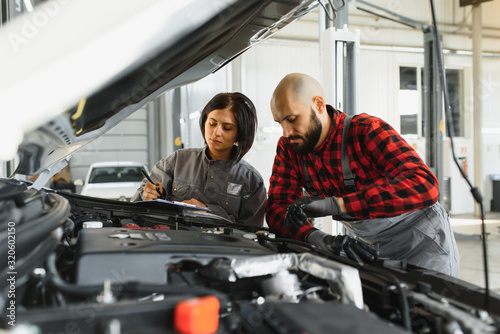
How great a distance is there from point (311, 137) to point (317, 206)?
0.33 meters

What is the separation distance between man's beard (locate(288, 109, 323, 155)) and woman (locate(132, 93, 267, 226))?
0.41 meters

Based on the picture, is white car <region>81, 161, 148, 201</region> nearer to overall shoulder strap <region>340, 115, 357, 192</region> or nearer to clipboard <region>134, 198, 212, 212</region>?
clipboard <region>134, 198, 212, 212</region>

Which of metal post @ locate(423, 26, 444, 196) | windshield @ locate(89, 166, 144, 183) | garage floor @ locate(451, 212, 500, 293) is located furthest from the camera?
windshield @ locate(89, 166, 144, 183)

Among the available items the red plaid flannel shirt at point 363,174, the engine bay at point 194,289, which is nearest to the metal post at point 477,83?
the red plaid flannel shirt at point 363,174

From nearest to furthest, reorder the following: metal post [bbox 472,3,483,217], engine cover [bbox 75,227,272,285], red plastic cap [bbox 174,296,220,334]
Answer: red plastic cap [bbox 174,296,220,334], engine cover [bbox 75,227,272,285], metal post [bbox 472,3,483,217]

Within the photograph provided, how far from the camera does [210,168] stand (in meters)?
1.96

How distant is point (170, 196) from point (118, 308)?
58.0 inches

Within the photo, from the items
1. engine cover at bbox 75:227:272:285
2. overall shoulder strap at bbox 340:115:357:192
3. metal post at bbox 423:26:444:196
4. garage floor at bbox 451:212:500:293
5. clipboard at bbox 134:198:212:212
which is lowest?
garage floor at bbox 451:212:500:293

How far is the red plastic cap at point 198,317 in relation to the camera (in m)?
0.50

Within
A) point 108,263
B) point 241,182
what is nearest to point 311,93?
point 241,182

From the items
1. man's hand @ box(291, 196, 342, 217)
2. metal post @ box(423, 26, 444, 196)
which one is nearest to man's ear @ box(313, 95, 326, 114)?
man's hand @ box(291, 196, 342, 217)

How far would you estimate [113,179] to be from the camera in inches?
234

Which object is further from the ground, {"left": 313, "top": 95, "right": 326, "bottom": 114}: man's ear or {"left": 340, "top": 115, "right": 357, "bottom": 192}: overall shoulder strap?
{"left": 313, "top": 95, "right": 326, "bottom": 114}: man's ear

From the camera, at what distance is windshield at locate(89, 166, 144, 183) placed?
5.92 metres
